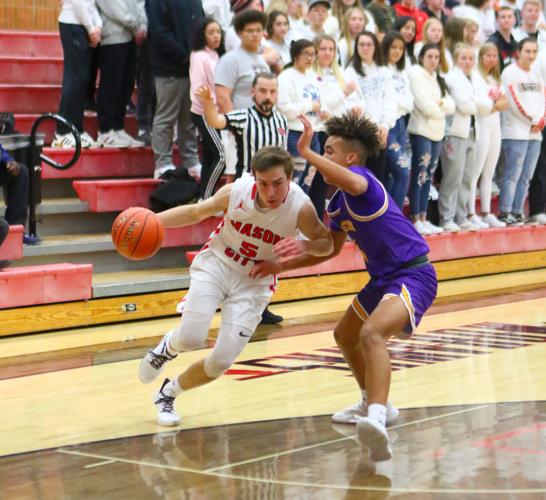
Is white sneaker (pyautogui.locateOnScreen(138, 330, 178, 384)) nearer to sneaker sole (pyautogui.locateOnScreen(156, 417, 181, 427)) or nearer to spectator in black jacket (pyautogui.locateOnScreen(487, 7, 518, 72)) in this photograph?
sneaker sole (pyautogui.locateOnScreen(156, 417, 181, 427))

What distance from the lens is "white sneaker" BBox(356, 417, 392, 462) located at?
5070 mm

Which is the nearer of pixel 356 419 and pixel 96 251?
pixel 356 419

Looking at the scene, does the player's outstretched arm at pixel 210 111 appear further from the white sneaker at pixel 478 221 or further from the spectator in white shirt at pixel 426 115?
the white sneaker at pixel 478 221

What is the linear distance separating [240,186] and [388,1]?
8.39 meters

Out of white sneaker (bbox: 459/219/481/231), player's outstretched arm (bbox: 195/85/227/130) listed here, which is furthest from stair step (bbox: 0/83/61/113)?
white sneaker (bbox: 459/219/481/231)

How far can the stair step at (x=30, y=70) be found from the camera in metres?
12.6

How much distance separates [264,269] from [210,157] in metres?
4.50

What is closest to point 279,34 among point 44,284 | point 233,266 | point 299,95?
point 299,95

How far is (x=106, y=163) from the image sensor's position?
11.4 m

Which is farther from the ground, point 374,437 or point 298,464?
point 374,437

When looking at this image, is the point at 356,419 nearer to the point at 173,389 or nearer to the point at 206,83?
the point at 173,389

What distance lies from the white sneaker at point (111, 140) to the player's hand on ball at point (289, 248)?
5826mm

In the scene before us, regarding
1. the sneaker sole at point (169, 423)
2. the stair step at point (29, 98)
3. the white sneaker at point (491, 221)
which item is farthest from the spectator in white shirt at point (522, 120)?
the sneaker sole at point (169, 423)

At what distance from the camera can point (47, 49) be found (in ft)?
43.8
